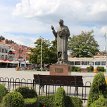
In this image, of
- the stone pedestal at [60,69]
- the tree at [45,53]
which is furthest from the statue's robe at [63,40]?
the tree at [45,53]

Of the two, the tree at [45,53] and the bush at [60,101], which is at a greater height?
the tree at [45,53]

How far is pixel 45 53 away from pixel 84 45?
2209 centimetres

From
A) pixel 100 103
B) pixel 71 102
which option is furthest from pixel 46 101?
pixel 100 103

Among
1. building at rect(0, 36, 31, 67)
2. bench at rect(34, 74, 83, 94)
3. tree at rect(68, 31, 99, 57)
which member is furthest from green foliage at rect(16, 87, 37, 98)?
building at rect(0, 36, 31, 67)

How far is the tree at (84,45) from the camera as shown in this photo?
292 ft

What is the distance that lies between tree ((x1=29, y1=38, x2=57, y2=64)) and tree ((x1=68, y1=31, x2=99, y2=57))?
18.3 meters

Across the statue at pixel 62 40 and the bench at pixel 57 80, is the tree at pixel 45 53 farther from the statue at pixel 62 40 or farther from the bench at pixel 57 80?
the bench at pixel 57 80

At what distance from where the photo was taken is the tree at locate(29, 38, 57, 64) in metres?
69.3

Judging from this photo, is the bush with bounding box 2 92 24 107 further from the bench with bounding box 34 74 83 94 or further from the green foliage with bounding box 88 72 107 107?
the bench with bounding box 34 74 83 94

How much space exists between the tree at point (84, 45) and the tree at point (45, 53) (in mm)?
18318

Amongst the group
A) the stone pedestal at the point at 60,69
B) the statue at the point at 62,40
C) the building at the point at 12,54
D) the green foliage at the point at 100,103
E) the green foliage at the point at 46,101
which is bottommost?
the green foliage at the point at 46,101

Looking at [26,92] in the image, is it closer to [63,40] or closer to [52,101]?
[52,101]

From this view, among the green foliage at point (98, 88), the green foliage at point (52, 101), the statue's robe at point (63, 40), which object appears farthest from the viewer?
the statue's robe at point (63, 40)

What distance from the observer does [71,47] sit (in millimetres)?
91688
